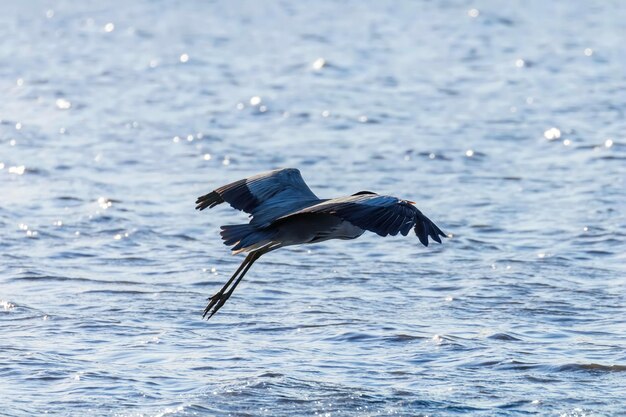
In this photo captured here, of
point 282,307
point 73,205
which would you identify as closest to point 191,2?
point 73,205

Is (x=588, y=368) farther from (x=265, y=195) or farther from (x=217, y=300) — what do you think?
(x=217, y=300)

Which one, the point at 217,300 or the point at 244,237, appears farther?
the point at 217,300

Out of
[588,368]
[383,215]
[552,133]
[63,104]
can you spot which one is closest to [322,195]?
[552,133]

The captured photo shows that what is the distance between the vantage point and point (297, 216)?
7578 millimetres

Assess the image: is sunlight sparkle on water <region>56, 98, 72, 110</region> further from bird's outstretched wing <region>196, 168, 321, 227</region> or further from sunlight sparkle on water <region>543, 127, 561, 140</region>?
bird's outstretched wing <region>196, 168, 321, 227</region>

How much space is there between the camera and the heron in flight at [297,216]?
681 centimetres

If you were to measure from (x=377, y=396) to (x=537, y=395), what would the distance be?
0.89 metres

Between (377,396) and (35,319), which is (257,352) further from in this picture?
(35,319)

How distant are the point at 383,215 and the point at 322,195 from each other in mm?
5420

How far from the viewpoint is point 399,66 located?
19047 mm

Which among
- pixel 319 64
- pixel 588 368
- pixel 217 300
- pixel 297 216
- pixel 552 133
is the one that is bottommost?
pixel 588 368

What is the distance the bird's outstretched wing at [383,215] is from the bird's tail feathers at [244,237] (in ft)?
1.30

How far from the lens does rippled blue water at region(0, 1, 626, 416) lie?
746cm

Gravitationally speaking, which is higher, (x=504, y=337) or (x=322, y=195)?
(x=322, y=195)
